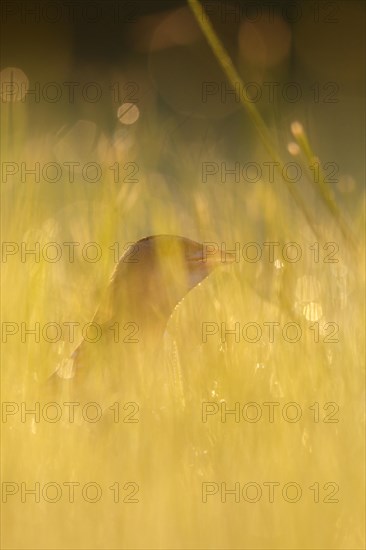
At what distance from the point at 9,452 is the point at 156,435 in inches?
6.6

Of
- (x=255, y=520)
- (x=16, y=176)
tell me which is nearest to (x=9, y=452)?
(x=255, y=520)

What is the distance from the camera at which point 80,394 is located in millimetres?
996

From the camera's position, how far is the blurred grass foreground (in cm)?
80

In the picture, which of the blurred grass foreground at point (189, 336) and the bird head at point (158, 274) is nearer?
the blurred grass foreground at point (189, 336)

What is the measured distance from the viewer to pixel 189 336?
1065mm

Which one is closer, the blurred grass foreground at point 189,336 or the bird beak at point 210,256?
the blurred grass foreground at point 189,336

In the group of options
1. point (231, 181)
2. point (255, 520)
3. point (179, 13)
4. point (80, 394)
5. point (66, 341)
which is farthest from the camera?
point (179, 13)

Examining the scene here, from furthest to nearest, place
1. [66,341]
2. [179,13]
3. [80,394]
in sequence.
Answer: [179,13]
[66,341]
[80,394]

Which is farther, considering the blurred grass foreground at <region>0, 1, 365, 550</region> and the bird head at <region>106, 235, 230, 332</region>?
the bird head at <region>106, 235, 230, 332</region>

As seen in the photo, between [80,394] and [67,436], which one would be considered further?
[80,394]

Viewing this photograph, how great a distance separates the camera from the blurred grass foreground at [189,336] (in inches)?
31.6

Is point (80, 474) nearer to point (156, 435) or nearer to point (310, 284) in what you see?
point (156, 435)

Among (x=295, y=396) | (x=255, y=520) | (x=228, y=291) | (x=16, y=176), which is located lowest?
(x=255, y=520)

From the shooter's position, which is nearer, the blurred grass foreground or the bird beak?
the blurred grass foreground
